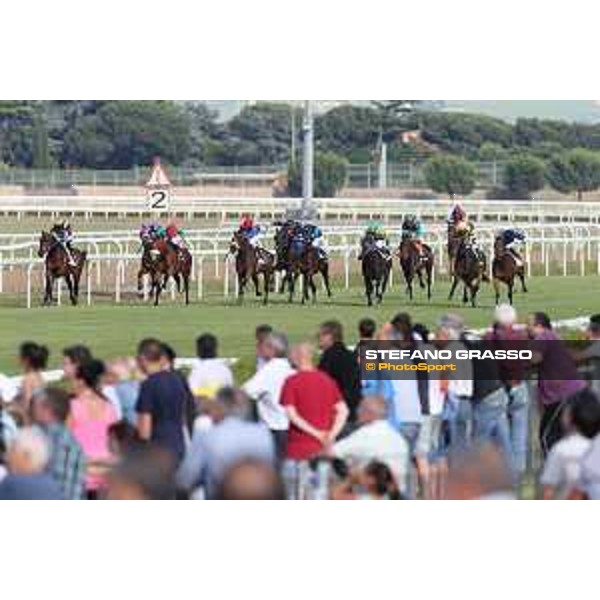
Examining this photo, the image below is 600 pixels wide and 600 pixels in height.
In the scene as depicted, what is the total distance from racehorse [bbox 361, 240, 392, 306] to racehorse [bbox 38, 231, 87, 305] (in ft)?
8.09

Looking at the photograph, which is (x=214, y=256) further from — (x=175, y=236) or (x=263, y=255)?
(x=175, y=236)

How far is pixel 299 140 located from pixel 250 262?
6.19 m

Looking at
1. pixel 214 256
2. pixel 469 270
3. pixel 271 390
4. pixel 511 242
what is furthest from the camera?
pixel 214 256

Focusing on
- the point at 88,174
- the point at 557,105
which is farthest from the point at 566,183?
the point at 88,174

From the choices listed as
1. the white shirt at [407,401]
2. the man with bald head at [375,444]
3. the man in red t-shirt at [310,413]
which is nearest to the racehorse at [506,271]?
the white shirt at [407,401]

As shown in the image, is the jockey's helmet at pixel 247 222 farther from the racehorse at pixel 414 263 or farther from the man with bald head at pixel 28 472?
the man with bald head at pixel 28 472

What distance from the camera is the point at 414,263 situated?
74.3ft

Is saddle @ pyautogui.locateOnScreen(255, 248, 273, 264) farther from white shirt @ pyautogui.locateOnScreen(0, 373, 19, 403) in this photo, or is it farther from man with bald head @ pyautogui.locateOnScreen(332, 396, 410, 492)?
man with bald head @ pyautogui.locateOnScreen(332, 396, 410, 492)

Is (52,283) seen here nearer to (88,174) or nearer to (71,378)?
(88,174)

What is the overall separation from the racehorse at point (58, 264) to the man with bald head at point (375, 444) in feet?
28.7

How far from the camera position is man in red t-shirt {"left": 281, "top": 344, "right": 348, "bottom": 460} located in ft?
44.4

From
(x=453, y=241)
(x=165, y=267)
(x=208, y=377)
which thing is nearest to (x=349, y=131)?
(x=208, y=377)

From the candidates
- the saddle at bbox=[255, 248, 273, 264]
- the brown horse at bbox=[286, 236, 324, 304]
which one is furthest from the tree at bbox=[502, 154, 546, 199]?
the saddle at bbox=[255, 248, 273, 264]
